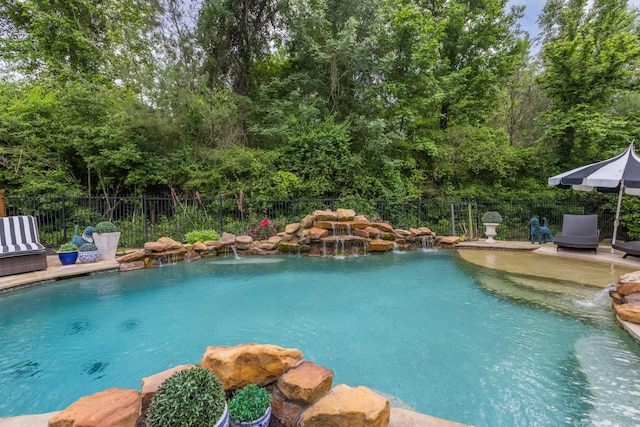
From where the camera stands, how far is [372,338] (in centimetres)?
312

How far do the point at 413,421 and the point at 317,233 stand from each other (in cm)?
587

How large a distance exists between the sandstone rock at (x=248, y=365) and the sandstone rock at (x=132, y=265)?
5142 millimetres

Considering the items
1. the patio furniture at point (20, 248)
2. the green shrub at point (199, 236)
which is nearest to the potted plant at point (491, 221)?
the green shrub at point (199, 236)

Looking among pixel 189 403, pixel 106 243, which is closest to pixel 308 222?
pixel 106 243

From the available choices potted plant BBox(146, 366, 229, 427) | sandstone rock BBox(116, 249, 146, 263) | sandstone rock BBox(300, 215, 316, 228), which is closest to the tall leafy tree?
sandstone rock BBox(300, 215, 316, 228)

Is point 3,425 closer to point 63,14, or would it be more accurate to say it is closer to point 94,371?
point 94,371

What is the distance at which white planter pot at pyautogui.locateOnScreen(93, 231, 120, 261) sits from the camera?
614cm

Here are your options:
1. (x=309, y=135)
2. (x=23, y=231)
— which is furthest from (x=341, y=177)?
(x=23, y=231)

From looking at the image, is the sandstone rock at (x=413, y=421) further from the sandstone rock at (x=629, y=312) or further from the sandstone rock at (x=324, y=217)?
the sandstone rock at (x=324, y=217)

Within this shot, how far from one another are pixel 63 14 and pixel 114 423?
1481 cm

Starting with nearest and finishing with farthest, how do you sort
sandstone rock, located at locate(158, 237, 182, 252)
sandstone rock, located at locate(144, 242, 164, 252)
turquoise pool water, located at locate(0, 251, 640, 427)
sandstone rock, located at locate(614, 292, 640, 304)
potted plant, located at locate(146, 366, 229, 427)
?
1. potted plant, located at locate(146, 366, 229, 427)
2. turquoise pool water, located at locate(0, 251, 640, 427)
3. sandstone rock, located at locate(614, 292, 640, 304)
4. sandstone rock, located at locate(144, 242, 164, 252)
5. sandstone rock, located at locate(158, 237, 182, 252)

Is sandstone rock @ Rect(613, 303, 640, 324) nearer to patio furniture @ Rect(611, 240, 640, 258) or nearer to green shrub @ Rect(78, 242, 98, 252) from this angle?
patio furniture @ Rect(611, 240, 640, 258)

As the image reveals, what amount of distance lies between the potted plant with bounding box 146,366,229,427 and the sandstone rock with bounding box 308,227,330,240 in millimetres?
6000

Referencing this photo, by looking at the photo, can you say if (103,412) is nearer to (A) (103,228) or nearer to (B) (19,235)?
(A) (103,228)
